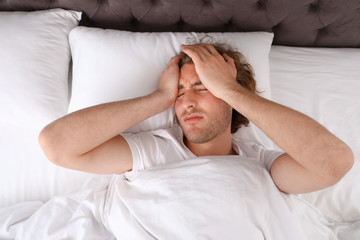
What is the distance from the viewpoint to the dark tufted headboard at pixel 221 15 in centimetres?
137

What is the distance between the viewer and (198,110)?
3.75 feet

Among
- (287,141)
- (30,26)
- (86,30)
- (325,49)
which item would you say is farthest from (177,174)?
(325,49)

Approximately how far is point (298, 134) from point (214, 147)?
1.28 ft

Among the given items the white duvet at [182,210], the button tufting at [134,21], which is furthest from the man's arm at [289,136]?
the button tufting at [134,21]

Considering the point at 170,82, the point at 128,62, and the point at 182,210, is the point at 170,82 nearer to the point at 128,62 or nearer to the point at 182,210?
the point at 128,62

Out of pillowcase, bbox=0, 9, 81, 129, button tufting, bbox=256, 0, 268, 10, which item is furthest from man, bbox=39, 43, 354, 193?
button tufting, bbox=256, 0, 268, 10

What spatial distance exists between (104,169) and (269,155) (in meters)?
0.68

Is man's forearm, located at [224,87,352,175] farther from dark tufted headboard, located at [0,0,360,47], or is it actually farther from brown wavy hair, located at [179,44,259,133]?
dark tufted headboard, located at [0,0,360,47]

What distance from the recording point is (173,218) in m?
0.98

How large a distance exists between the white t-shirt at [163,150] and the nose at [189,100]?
0.54 ft

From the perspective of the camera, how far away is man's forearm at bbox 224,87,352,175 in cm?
88

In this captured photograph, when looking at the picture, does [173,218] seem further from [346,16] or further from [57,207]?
[346,16]

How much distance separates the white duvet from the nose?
0.22 metres

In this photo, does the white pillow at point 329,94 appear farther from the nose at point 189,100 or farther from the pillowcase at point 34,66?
the pillowcase at point 34,66
